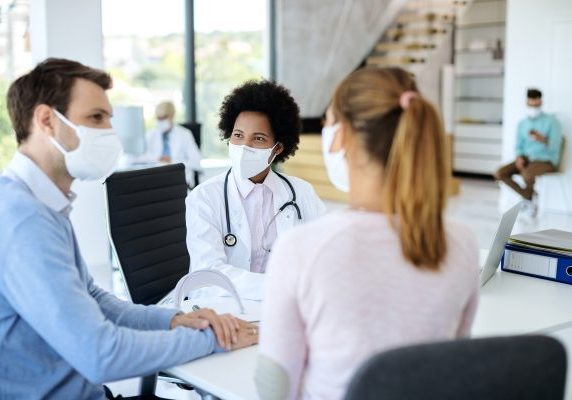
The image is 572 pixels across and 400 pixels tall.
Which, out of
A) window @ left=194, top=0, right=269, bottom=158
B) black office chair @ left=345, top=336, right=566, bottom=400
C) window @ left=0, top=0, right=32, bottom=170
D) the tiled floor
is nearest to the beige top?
black office chair @ left=345, top=336, right=566, bottom=400

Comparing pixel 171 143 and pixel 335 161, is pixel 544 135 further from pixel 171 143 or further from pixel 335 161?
pixel 335 161

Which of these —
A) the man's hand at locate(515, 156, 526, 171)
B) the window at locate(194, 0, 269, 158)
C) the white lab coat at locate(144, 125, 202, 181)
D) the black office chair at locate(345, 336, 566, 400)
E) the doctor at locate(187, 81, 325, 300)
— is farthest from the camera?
the window at locate(194, 0, 269, 158)

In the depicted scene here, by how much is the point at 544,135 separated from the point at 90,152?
7357 mm

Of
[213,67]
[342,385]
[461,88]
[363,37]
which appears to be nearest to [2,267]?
[342,385]

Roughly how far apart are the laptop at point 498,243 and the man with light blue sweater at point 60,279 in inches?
38.5

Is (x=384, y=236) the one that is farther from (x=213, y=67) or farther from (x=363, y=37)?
(x=363, y=37)

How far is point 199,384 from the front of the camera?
164 cm

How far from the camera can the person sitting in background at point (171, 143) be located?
7.12 metres

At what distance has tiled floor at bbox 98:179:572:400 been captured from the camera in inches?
229

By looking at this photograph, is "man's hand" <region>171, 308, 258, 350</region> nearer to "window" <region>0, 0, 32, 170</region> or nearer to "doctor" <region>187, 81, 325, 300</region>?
"doctor" <region>187, 81, 325, 300</region>

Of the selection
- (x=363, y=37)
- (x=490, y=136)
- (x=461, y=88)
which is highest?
(x=363, y=37)

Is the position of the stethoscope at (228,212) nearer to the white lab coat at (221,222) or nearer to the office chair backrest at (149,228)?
the white lab coat at (221,222)

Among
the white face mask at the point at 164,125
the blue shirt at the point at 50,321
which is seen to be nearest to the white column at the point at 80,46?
the white face mask at the point at 164,125

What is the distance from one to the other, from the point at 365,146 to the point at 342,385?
1.38 feet
